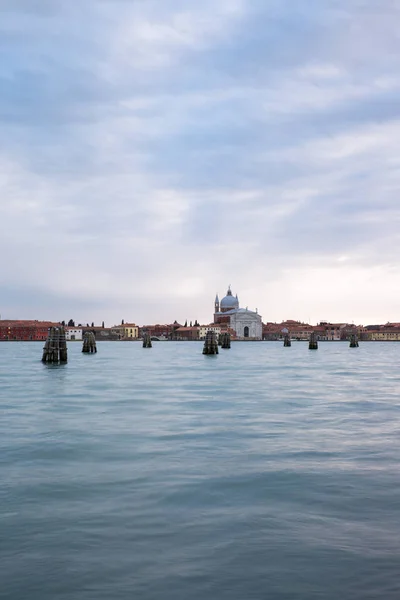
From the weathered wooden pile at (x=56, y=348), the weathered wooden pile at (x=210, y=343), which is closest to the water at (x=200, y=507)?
the weathered wooden pile at (x=56, y=348)

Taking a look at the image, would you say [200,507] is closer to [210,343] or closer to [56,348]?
[56,348]

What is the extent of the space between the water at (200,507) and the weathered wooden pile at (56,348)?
3868 cm

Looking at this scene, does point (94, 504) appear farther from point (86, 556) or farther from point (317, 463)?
point (317, 463)

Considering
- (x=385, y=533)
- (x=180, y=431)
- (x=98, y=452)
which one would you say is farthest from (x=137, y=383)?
Result: (x=385, y=533)

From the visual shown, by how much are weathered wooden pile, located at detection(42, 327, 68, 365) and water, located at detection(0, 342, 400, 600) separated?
38675mm

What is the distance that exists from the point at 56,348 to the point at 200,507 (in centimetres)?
5231

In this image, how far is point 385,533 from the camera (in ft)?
30.8

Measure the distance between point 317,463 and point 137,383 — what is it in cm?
2665

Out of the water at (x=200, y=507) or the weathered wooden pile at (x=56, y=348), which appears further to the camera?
the weathered wooden pile at (x=56, y=348)

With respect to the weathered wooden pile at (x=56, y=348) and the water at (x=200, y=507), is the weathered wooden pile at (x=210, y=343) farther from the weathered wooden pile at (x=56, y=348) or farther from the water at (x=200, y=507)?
the water at (x=200, y=507)

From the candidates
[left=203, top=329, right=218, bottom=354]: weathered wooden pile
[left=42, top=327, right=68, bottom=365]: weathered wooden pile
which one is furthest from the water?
[left=203, top=329, right=218, bottom=354]: weathered wooden pile

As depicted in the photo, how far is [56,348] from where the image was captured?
2436 inches

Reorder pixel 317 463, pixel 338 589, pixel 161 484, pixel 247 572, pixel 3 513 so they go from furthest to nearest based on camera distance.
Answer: pixel 317 463, pixel 161 484, pixel 3 513, pixel 247 572, pixel 338 589

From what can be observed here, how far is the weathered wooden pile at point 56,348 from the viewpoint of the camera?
203 feet
